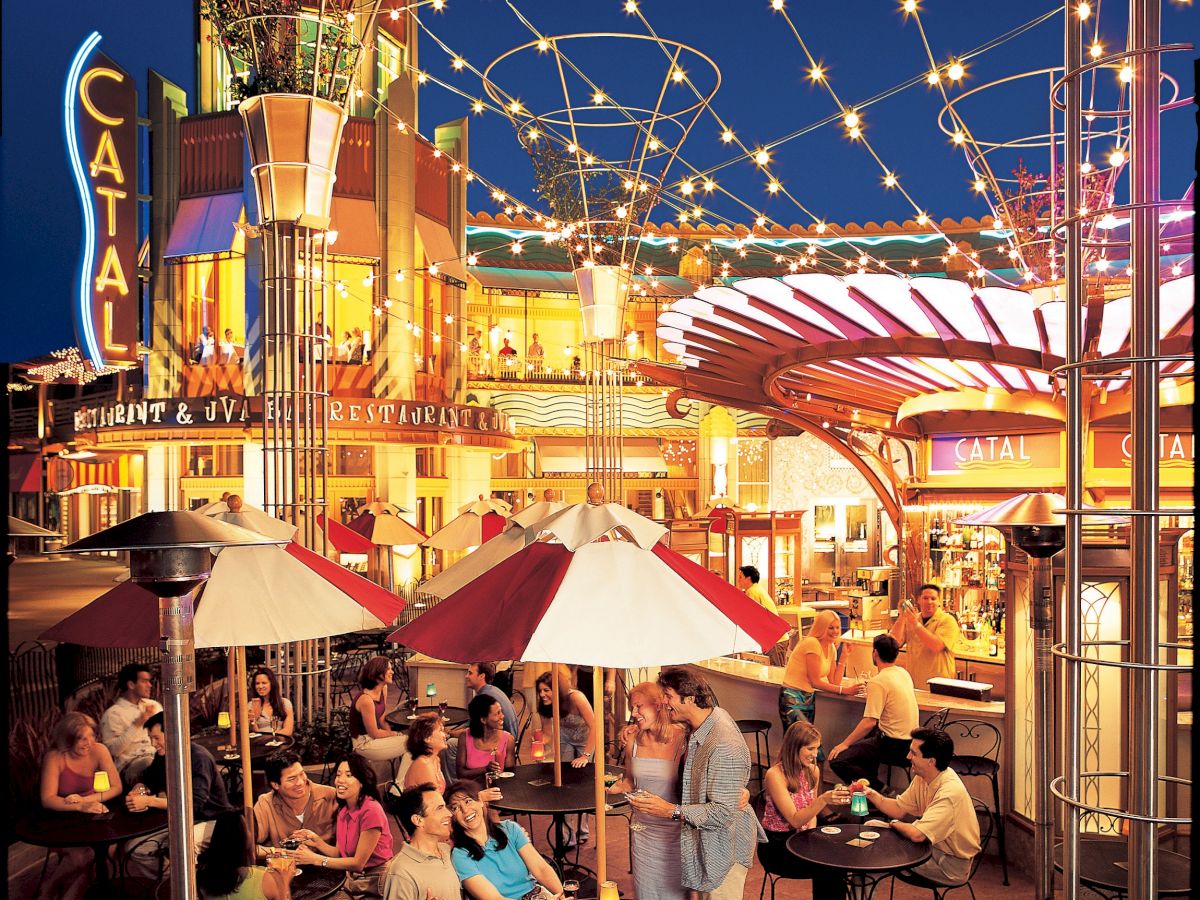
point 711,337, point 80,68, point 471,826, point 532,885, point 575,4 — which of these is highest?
point 575,4

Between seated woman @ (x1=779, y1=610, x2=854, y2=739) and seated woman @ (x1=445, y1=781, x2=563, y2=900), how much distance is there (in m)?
4.17

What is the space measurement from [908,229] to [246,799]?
28620mm

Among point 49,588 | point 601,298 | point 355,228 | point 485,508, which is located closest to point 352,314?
point 355,228

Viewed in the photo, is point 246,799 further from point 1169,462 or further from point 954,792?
point 1169,462

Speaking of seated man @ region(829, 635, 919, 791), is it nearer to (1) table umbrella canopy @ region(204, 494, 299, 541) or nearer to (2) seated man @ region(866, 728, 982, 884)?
(2) seated man @ region(866, 728, 982, 884)

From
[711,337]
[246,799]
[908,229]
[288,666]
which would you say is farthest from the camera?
[908,229]

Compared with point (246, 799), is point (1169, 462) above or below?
above

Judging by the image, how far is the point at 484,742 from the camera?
25.5 ft

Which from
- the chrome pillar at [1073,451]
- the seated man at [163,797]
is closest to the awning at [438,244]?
the seated man at [163,797]

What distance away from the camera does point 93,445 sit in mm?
22656

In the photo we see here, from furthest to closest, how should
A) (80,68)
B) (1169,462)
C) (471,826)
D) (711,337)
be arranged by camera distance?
(80,68), (711,337), (1169,462), (471,826)

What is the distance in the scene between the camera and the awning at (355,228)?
23.3m

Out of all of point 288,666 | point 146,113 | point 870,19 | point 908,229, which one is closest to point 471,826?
point 288,666

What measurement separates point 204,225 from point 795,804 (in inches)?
810
